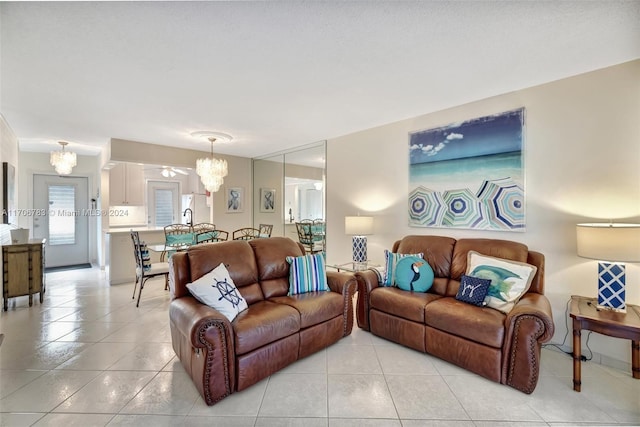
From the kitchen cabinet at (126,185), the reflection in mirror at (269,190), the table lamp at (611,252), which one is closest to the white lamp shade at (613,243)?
the table lamp at (611,252)

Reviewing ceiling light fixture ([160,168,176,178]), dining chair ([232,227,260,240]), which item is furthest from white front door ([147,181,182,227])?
dining chair ([232,227,260,240])

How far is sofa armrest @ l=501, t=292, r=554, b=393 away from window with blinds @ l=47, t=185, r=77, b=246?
804 cm

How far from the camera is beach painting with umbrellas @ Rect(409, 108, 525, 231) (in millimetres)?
2857

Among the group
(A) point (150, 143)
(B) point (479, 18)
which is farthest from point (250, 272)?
(A) point (150, 143)

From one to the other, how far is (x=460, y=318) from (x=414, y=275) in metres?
0.66

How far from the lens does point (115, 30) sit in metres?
1.83

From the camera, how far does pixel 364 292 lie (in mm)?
2980

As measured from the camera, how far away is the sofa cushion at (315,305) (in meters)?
2.43

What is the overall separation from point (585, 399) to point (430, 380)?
1.02 meters

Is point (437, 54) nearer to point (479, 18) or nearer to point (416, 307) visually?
point (479, 18)

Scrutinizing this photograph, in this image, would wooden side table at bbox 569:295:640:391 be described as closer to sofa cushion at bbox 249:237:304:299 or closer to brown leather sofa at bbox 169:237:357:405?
brown leather sofa at bbox 169:237:357:405

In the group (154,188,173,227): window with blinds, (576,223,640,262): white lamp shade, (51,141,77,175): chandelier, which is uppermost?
(51,141,77,175): chandelier

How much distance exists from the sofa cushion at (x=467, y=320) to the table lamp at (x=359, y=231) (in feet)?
4.65

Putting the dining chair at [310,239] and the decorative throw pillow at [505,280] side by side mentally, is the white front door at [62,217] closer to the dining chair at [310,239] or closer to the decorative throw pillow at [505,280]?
the dining chair at [310,239]
